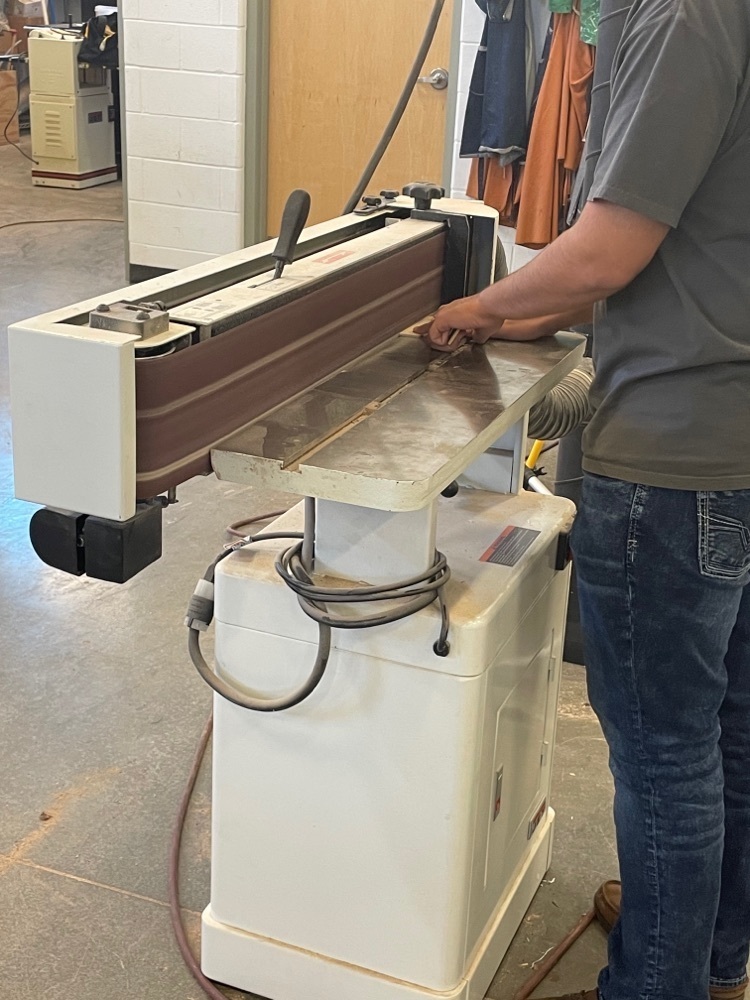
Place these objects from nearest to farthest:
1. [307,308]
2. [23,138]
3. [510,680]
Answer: [307,308], [510,680], [23,138]

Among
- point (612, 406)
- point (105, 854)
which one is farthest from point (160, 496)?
point (105, 854)

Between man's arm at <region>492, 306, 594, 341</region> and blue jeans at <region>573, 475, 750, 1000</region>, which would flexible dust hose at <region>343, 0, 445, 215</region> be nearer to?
man's arm at <region>492, 306, 594, 341</region>

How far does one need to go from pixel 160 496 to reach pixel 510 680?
573mm

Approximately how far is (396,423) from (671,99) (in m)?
0.47

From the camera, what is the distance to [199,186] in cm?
512

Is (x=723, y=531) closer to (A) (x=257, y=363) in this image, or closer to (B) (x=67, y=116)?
(A) (x=257, y=363)

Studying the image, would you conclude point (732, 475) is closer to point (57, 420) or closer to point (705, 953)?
point (705, 953)

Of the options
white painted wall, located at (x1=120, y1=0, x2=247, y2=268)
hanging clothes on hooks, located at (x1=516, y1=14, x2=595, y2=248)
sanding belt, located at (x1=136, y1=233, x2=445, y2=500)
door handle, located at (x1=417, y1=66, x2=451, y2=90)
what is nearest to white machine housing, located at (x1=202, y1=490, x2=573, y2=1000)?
sanding belt, located at (x1=136, y1=233, x2=445, y2=500)

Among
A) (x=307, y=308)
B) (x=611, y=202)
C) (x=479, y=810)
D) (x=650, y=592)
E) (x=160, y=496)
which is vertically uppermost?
(x=611, y=202)

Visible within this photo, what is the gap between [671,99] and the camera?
119 cm

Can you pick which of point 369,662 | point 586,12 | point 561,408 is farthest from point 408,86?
point 586,12

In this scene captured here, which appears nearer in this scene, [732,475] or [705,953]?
[732,475]

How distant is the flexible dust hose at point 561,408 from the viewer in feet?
5.81

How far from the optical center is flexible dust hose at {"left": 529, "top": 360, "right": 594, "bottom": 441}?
1.77m
